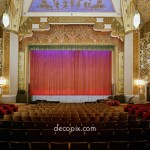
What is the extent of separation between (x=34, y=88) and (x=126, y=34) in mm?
7931

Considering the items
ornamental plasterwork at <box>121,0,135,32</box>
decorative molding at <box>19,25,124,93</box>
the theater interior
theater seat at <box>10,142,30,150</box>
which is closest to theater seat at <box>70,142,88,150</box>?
theater seat at <box>10,142,30,150</box>

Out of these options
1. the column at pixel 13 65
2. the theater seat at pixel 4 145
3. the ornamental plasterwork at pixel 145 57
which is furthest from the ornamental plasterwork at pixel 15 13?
the theater seat at pixel 4 145

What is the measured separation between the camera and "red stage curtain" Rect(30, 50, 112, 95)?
20.8 meters

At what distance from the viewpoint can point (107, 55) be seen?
20875 millimetres

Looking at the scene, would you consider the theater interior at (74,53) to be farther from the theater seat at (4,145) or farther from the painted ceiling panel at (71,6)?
the theater seat at (4,145)

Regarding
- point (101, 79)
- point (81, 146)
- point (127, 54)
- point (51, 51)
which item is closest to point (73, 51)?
point (51, 51)

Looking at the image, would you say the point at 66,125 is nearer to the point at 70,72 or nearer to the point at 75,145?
the point at 75,145

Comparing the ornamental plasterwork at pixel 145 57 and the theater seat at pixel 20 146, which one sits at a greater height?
the ornamental plasterwork at pixel 145 57

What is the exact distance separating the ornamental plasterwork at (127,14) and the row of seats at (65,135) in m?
14.0

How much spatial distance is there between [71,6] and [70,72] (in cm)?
504

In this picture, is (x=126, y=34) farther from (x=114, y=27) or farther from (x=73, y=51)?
(x=73, y=51)

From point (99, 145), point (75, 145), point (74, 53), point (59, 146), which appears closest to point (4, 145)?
point (59, 146)

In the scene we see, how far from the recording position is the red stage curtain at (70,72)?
2080 cm

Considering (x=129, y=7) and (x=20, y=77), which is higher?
(x=129, y=7)
